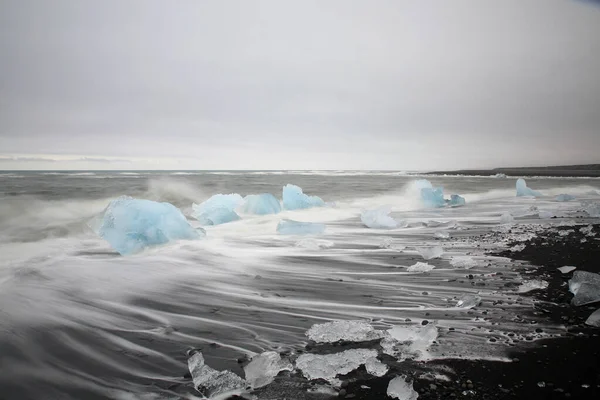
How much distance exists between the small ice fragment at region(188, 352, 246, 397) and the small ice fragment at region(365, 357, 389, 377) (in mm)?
878

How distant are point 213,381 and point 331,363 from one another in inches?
32.7

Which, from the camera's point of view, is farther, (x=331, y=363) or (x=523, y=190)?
(x=523, y=190)

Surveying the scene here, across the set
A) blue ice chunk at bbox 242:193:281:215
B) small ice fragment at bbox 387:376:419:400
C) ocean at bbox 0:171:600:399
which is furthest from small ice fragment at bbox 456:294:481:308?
blue ice chunk at bbox 242:193:281:215

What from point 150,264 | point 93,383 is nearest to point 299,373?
point 93,383

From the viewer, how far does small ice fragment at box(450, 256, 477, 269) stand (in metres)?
5.20

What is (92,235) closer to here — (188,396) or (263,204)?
(263,204)

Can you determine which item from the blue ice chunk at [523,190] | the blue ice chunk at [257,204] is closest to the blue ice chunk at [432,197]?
the blue ice chunk at [257,204]

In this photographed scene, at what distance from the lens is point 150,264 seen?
19.2 ft

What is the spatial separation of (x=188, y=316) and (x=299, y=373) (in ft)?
5.40

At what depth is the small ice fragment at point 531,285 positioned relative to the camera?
4012 millimetres

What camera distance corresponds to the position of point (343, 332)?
298 cm

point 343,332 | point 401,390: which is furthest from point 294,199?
point 401,390

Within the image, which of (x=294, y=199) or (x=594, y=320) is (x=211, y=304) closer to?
(x=594, y=320)

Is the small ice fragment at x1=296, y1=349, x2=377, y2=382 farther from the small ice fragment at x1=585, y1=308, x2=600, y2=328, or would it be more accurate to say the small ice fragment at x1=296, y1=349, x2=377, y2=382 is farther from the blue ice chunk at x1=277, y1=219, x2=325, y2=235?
the blue ice chunk at x1=277, y1=219, x2=325, y2=235
